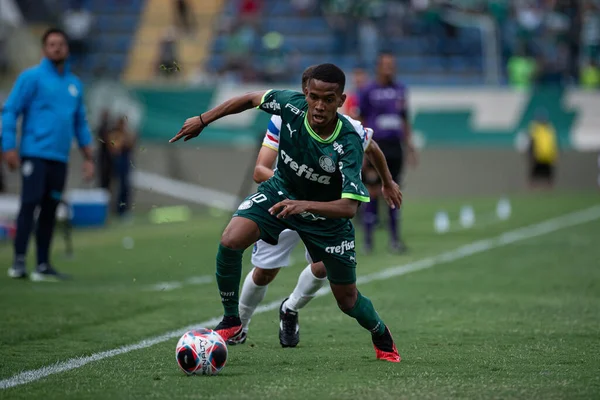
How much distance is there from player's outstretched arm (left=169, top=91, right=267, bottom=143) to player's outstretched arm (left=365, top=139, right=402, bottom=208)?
2.43ft

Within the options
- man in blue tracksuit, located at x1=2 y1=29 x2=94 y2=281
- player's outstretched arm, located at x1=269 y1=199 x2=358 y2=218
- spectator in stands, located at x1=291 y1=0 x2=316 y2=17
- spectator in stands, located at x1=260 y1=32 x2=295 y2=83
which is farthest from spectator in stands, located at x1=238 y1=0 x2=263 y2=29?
player's outstretched arm, located at x1=269 y1=199 x2=358 y2=218

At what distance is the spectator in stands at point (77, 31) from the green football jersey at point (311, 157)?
22972mm

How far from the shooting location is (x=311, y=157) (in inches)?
260

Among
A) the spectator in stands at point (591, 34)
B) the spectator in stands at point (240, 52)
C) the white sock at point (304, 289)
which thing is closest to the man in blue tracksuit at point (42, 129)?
the white sock at point (304, 289)

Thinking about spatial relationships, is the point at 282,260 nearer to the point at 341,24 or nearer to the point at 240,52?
the point at 240,52

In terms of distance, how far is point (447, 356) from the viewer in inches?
273

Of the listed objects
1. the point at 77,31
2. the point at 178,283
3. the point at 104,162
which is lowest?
the point at 104,162

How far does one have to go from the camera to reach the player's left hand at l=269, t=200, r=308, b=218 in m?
6.25

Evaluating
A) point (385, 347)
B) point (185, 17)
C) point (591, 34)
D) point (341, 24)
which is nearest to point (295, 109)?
point (385, 347)

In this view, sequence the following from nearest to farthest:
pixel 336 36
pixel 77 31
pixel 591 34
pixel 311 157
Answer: pixel 311 157, pixel 77 31, pixel 336 36, pixel 591 34

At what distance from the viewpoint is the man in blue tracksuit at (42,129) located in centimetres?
1113

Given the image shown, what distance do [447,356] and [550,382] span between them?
3.43 ft

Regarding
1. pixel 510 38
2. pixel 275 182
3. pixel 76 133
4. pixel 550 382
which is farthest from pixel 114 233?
pixel 510 38

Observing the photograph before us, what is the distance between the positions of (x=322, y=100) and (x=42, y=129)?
5437 millimetres
